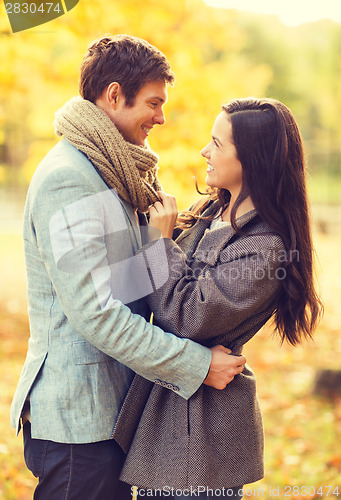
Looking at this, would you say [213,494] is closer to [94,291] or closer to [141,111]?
[94,291]

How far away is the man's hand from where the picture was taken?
1.89m

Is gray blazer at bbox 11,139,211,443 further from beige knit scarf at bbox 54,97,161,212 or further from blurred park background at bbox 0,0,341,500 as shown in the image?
blurred park background at bbox 0,0,341,500

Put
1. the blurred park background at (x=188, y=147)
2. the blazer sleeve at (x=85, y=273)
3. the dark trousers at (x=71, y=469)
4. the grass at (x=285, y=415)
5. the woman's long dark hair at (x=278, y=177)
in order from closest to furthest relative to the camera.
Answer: the blazer sleeve at (x=85, y=273) < the dark trousers at (x=71, y=469) < the woman's long dark hair at (x=278, y=177) < the grass at (x=285, y=415) < the blurred park background at (x=188, y=147)

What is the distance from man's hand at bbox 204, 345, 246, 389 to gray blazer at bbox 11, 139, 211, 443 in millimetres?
40

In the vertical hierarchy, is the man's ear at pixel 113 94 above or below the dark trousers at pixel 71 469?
above

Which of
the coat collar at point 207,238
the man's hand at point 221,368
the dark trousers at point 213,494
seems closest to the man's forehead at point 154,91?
the coat collar at point 207,238

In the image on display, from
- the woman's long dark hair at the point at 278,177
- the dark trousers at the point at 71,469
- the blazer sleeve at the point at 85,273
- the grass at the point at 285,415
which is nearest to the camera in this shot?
the blazer sleeve at the point at 85,273

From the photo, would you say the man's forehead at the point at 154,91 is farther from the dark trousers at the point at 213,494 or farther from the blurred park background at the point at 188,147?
the dark trousers at the point at 213,494

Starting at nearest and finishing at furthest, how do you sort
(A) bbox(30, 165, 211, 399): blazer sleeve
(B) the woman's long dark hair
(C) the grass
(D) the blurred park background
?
(A) bbox(30, 165, 211, 399): blazer sleeve, (B) the woman's long dark hair, (C) the grass, (D) the blurred park background

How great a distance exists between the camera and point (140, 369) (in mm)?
1801

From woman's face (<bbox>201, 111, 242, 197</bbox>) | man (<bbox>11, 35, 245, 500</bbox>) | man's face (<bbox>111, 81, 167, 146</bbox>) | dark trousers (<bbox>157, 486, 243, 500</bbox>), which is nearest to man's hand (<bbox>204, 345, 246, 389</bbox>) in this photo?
man (<bbox>11, 35, 245, 500</bbox>)

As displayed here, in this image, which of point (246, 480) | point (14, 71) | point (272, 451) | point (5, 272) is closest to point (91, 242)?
point (246, 480)

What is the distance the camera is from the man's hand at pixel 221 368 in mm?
1890

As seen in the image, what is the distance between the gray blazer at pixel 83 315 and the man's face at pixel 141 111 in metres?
0.22
